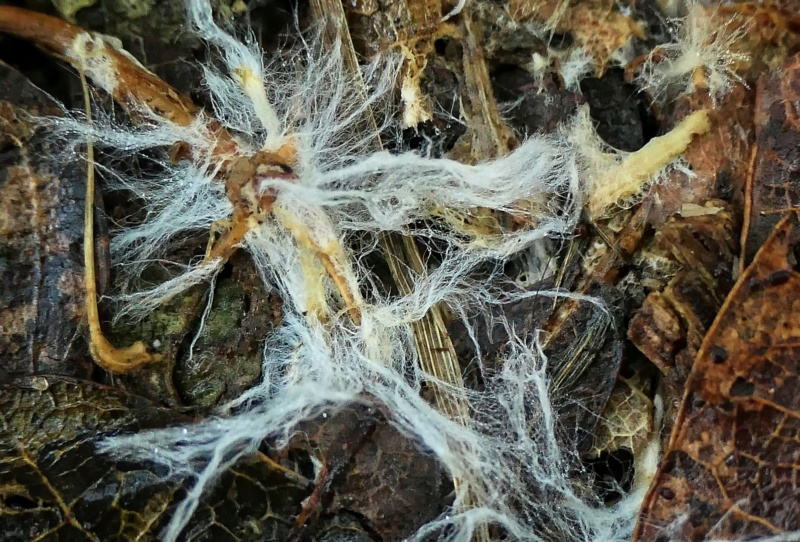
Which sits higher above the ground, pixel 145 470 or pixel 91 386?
pixel 91 386

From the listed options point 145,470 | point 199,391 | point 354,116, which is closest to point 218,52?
point 354,116

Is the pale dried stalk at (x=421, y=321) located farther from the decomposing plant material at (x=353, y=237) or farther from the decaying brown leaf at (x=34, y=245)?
the decaying brown leaf at (x=34, y=245)

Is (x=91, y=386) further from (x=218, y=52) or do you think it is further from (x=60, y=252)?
(x=218, y=52)

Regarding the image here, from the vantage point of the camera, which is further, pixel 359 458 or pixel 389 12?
pixel 389 12

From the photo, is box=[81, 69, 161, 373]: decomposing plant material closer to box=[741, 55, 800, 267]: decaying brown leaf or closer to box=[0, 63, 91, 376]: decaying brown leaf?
box=[0, 63, 91, 376]: decaying brown leaf

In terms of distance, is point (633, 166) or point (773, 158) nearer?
point (773, 158)

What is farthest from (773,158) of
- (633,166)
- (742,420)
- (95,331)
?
(95,331)

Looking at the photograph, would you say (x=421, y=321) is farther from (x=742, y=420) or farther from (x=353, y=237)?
(x=742, y=420)
